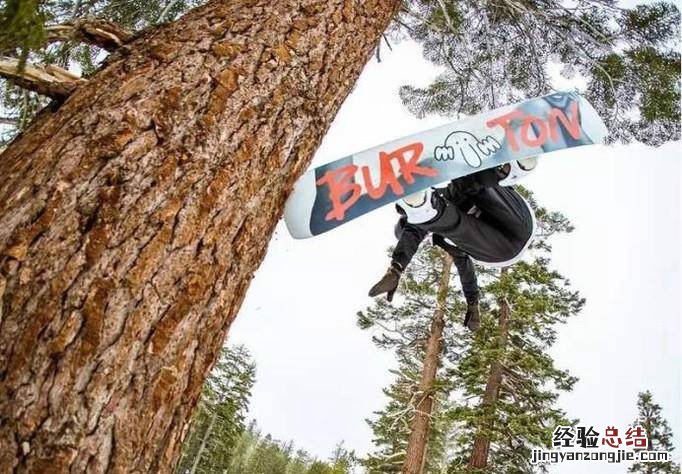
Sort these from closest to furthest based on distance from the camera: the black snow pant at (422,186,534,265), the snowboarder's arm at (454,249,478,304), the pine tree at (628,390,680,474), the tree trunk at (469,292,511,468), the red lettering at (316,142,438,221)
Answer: the red lettering at (316,142,438,221) < the black snow pant at (422,186,534,265) < the snowboarder's arm at (454,249,478,304) < the tree trunk at (469,292,511,468) < the pine tree at (628,390,680,474)

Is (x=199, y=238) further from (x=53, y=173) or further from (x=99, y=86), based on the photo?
(x=99, y=86)

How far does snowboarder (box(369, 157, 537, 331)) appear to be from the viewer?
3.10 meters

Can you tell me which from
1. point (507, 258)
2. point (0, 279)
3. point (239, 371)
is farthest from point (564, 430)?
point (239, 371)

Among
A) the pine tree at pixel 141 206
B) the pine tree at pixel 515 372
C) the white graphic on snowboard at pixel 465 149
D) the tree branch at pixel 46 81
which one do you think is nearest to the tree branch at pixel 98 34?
the pine tree at pixel 141 206

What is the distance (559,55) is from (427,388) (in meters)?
6.14

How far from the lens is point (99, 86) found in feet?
5.16

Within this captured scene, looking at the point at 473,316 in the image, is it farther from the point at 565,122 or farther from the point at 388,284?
the point at 565,122

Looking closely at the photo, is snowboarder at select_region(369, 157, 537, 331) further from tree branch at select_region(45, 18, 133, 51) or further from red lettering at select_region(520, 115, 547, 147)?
tree branch at select_region(45, 18, 133, 51)

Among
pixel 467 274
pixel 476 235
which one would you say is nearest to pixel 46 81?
pixel 476 235

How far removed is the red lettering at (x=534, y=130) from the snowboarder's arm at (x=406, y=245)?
37.2 inches

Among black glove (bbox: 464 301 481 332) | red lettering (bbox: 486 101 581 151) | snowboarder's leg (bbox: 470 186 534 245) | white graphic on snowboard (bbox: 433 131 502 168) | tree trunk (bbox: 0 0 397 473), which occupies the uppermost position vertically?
red lettering (bbox: 486 101 581 151)

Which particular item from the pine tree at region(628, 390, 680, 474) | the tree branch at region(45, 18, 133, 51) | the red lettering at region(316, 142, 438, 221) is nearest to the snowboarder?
the red lettering at region(316, 142, 438, 221)

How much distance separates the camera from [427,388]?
9078 mm

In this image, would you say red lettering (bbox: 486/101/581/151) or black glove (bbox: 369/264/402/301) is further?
black glove (bbox: 369/264/402/301)
